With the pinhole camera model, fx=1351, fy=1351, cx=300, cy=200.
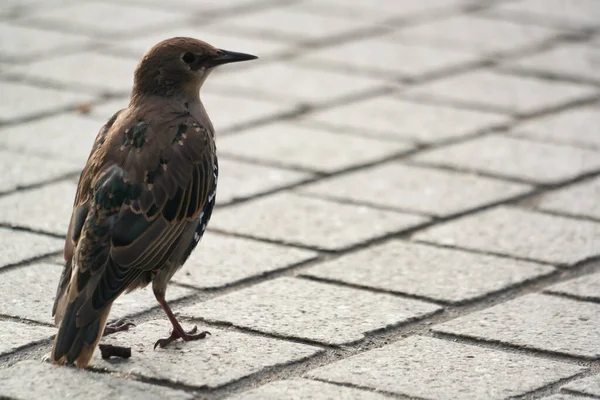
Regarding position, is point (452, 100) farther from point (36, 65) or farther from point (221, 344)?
point (221, 344)

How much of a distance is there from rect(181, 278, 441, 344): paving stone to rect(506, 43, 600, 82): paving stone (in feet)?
11.6

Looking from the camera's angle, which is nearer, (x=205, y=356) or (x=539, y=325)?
(x=205, y=356)

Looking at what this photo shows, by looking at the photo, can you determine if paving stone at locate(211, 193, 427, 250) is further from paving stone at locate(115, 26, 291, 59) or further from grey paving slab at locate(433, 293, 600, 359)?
paving stone at locate(115, 26, 291, 59)

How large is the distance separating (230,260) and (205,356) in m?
1.06

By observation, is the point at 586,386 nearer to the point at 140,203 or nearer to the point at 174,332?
the point at 174,332

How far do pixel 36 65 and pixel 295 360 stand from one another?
4.31m

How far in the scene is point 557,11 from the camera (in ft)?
32.6

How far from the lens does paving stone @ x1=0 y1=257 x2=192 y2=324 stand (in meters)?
5.19

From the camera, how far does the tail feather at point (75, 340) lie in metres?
4.55

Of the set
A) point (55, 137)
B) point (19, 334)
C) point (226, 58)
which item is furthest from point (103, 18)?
point (19, 334)

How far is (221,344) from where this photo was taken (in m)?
4.95

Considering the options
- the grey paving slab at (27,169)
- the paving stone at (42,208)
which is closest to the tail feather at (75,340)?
the paving stone at (42,208)

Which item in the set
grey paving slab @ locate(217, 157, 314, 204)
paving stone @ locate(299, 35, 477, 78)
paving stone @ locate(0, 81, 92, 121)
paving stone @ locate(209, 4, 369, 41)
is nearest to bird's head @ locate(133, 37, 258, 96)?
grey paving slab @ locate(217, 157, 314, 204)

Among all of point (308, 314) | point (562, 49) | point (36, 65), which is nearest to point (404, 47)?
point (562, 49)
